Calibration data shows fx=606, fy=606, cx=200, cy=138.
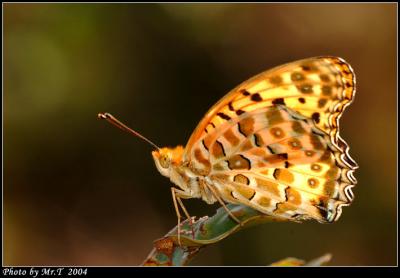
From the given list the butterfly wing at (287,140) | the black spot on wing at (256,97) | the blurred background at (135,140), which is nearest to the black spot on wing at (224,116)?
the butterfly wing at (287,140)

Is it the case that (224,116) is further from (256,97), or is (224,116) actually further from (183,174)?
(183,174)

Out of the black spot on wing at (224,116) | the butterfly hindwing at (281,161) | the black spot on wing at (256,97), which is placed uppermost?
the black spot on wing at (256,97)

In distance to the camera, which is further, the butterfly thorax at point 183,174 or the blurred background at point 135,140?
the blurred background at point 135,140

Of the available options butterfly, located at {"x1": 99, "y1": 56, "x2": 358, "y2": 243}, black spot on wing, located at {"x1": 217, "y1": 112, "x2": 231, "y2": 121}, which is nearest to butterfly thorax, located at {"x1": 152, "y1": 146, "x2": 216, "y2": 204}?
butterfly, located at {"x1": 99, "y1": 56, "x2": 358, "y2": 243}

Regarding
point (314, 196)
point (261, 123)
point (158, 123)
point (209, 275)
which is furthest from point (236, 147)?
point (158, 123)

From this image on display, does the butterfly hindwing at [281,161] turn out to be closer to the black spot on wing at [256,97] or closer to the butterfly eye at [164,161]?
the black spot on wing at [256,97]

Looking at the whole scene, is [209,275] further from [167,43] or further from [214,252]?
[167,43]

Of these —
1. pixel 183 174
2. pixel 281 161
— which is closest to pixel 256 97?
pixel 281 161
